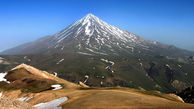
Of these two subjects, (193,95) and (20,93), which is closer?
(20,93)

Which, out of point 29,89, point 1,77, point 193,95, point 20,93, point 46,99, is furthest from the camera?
point 193,95

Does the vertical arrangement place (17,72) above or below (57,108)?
above

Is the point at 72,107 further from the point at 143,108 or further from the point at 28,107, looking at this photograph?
the point at 143,108

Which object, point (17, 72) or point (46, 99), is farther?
point (17, 72)

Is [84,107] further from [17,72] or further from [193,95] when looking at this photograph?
[193,95]

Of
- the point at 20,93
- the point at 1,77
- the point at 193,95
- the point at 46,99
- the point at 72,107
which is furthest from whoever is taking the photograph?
the point at 193,95

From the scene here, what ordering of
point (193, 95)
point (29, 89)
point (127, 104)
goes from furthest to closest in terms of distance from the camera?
point (193, 95) → point (29, 89) → point (127, 104)

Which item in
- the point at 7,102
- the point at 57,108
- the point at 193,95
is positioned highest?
the point at 7,102

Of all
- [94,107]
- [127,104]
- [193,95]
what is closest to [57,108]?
[94,107]

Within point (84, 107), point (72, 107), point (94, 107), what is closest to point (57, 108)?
point (72, 107)
